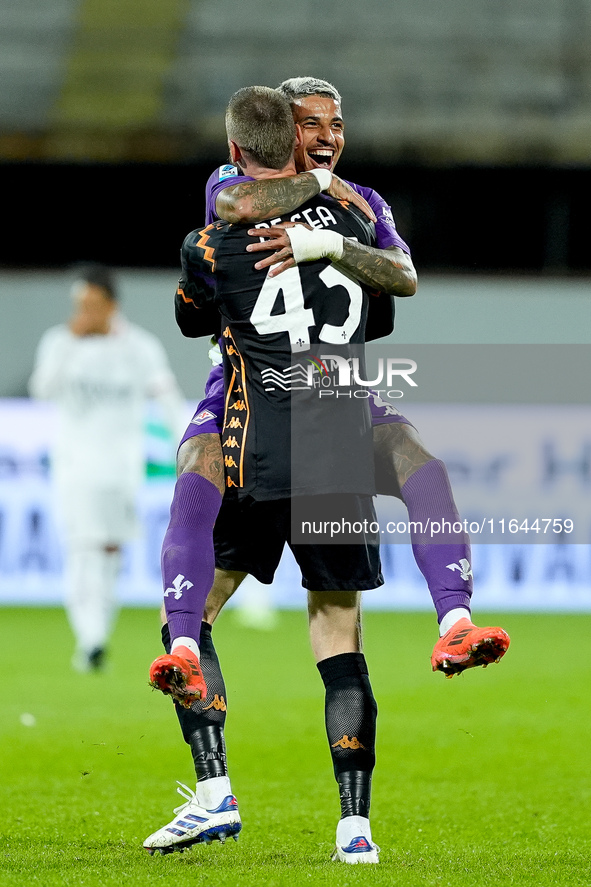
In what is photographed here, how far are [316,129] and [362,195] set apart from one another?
0.26 metres

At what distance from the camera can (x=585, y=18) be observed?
49.6ft

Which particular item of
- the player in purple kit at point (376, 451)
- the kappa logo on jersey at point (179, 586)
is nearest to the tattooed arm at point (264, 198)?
the player in purple kit at point (376, 451)

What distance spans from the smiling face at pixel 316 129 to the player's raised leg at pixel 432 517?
82 centimetres

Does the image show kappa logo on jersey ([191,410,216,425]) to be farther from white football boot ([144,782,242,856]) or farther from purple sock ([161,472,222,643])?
white football boot ([144,782,242,856])

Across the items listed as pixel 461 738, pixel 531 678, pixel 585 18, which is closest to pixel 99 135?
pixel 585 18

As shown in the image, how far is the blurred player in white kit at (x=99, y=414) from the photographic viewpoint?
27.7 ft

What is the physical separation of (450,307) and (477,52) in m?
3.56

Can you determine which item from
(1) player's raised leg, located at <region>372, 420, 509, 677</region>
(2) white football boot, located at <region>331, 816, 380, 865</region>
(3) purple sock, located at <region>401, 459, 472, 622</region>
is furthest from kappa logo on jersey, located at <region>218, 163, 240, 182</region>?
(2) white football boot, located at <region>331, 816, 380, 865</region>

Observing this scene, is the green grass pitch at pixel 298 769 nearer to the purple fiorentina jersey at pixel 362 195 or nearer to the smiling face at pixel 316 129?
the purple fiorentina jersey at pixel 362 195

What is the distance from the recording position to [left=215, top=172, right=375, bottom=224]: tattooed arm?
374 centimetres

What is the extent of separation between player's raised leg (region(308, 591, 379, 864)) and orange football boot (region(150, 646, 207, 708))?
587mm

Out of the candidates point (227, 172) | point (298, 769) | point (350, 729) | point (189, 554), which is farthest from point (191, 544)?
point (298, 769)

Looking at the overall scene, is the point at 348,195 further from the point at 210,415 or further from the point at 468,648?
the point at 468,648

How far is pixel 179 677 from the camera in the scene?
3.41 meters
